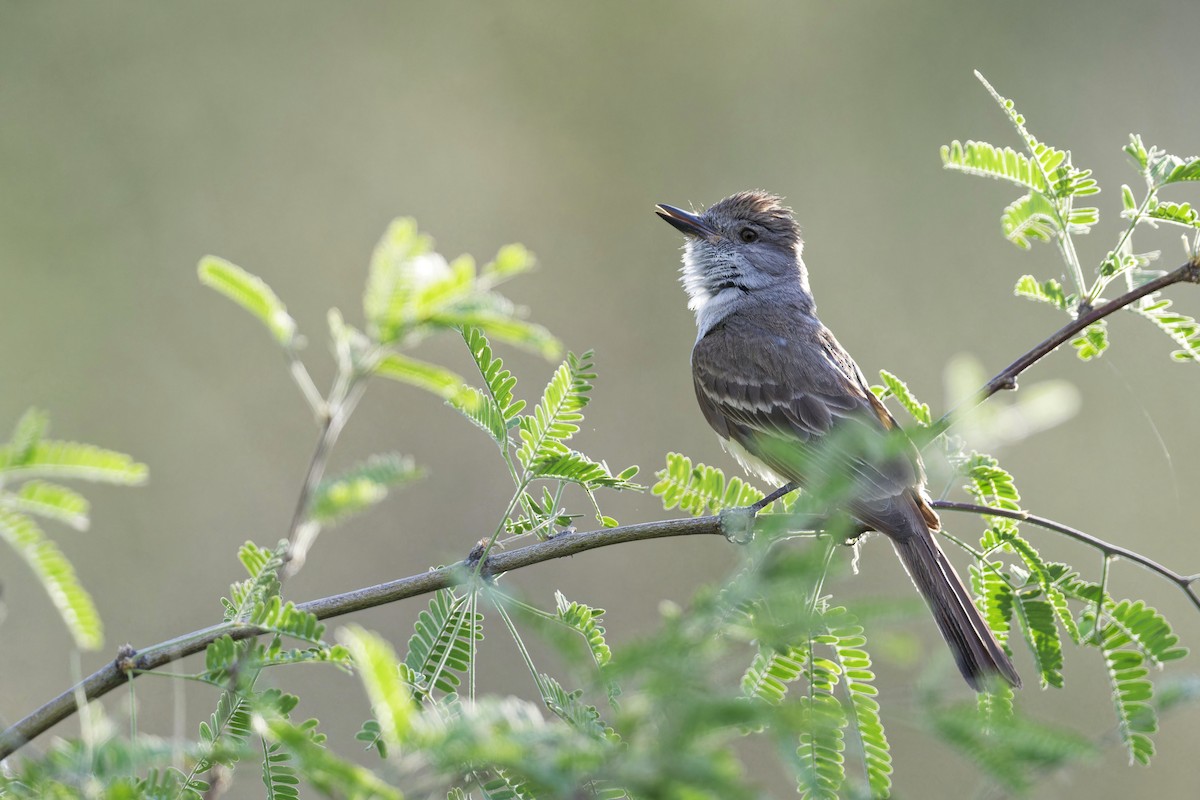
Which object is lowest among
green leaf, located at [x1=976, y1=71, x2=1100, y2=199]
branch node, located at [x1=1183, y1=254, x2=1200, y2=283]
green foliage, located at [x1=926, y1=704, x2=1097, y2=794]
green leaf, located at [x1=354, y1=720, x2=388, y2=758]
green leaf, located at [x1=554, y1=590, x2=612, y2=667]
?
green foliage, located at [x1=926, y1=704, x2=1097, y2=794]

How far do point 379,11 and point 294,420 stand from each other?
5.27 m

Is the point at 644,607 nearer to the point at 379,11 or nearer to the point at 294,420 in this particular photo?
the point at 294,420

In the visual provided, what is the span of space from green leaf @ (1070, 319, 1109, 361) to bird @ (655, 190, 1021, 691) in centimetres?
57

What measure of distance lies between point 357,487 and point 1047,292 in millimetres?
2252

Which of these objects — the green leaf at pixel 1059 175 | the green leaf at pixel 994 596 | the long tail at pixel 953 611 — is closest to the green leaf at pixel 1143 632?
the green leaf at pixel 994 596

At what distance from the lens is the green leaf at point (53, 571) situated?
168 centimetres

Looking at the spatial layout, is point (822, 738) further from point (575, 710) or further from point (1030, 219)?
point (1030, 219)

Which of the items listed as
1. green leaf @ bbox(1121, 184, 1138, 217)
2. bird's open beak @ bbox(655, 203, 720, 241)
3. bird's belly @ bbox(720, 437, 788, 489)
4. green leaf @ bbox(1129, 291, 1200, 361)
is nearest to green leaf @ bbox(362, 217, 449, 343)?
green leaf @ bbox(1121, 184, 1138, 217)

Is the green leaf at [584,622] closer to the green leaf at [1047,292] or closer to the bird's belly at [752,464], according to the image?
the green leaf at [1047,292]

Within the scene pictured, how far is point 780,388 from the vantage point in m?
4.96

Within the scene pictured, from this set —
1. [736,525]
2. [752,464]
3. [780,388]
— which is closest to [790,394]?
[780,388]

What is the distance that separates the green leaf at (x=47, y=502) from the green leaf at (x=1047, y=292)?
244 centimetres

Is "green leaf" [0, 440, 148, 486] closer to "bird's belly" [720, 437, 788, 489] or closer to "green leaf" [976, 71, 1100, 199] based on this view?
"green leaf" [976, 71, 1100, 199]

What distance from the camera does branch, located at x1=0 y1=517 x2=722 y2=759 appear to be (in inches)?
81.1
